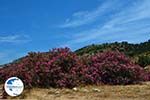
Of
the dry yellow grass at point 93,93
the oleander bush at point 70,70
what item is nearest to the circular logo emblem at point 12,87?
the dry yellow grass at point 93,93

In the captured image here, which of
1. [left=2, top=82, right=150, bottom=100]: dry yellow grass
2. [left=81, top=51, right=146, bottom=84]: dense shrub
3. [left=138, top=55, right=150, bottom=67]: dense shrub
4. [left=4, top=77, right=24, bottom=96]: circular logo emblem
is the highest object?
[left=138, top=55, right=150, bottom=67]: dense shrub

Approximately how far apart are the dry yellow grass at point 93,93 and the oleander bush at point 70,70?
1.75 ft

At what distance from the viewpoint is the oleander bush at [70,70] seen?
16188mm

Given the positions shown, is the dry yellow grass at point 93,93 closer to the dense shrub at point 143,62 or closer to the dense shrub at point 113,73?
the dense shrub at point 113,73

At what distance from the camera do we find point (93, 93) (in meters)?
14.8

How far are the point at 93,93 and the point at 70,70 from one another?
7.41ft

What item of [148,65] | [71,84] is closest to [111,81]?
[71,84]

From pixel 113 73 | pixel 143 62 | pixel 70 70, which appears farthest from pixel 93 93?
pixel 143 62

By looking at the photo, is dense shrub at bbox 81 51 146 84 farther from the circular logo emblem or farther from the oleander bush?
the circular logo emblem

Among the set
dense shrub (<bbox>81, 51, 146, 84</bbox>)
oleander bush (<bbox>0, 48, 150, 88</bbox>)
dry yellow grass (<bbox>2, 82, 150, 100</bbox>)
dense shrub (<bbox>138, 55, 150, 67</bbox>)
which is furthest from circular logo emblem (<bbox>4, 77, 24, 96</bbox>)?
dense shrub (<bbox>138, 55, 150, 67</bbox>)

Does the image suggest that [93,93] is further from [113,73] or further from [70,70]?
[113,73]

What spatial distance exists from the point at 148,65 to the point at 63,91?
8.01 meters

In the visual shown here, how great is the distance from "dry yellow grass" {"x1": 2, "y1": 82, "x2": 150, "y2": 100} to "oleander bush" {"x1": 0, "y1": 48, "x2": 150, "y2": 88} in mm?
533

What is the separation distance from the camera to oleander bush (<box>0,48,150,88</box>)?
1619 centimetres
